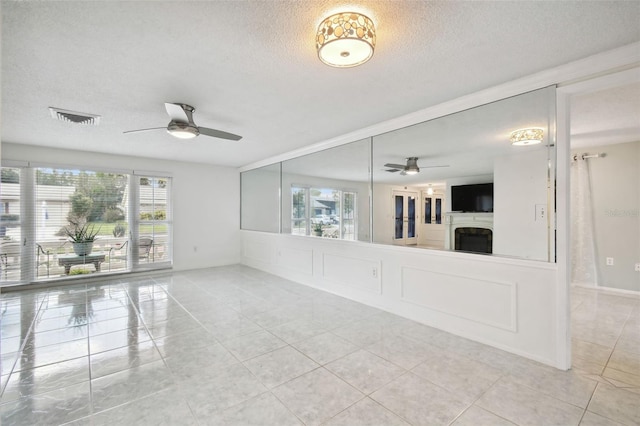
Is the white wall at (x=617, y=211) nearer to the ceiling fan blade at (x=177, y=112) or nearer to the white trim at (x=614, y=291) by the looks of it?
the white trim at (x=614, y=291)

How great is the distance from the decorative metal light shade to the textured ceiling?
0.06 m

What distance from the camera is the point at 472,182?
328 cm

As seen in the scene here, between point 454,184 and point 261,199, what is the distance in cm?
429

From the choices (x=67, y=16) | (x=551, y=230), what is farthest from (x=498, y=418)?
(x=67, y=16)

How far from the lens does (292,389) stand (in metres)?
2.29

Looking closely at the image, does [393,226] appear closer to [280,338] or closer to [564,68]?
[280,338]

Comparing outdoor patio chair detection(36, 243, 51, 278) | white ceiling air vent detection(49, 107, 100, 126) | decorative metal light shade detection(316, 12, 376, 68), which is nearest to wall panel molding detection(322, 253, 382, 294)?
decorative metal light shade detection(316, 12, 376, 68)

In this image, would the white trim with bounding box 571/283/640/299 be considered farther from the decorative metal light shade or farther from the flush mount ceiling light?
the decorative metal light shade

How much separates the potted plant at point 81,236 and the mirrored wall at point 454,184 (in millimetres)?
4024

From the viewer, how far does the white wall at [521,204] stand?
2.70 m

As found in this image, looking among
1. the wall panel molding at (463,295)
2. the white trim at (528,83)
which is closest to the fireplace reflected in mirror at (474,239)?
the wall panel molding at (463,295)

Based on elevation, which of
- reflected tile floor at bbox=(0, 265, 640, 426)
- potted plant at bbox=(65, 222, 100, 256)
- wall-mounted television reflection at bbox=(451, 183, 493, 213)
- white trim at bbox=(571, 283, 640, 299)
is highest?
wall-mounted television reflection at bbox=(451, 183, 493, 213)

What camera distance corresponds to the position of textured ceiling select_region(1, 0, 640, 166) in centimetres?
181

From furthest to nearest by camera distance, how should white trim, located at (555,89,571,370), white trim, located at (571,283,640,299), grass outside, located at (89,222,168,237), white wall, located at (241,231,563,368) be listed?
grass outside, located at (89,222,168,237) < white trim, located at (571,283,640,299) < white wall, located at (241,231,563,368) < white trim, located at (555,89,571,370)
